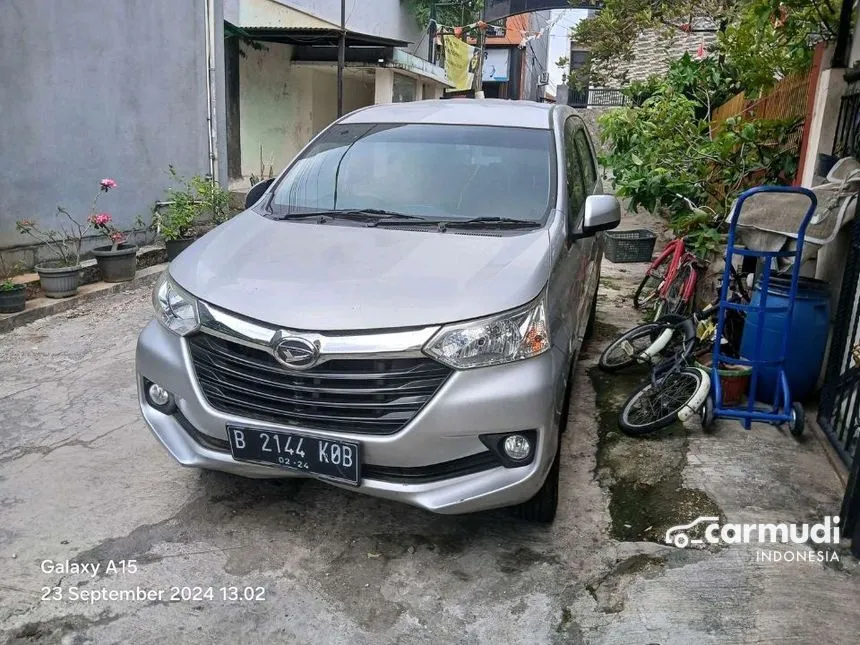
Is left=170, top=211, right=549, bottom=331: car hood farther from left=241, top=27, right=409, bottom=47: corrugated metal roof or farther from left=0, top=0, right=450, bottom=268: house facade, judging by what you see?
left=241, top=27, right=409, bottom=47: corrugated metal roof

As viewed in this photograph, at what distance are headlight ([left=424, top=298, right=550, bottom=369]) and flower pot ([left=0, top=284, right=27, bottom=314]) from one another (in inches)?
183

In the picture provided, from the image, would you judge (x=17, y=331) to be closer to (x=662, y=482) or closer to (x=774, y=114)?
(x=662, y=482)

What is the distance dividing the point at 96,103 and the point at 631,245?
19.6 feet

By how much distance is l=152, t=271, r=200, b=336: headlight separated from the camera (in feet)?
9.37

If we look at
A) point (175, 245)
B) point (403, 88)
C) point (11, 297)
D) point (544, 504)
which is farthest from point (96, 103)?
point (403, 88)

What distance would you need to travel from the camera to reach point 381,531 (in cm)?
312

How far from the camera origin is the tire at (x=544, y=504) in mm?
3021

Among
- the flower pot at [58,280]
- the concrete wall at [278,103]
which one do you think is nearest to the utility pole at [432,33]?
the concrete wall at [278,103]

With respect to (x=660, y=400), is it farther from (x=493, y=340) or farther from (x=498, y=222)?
(x=493, y=340)

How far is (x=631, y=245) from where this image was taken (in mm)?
8383

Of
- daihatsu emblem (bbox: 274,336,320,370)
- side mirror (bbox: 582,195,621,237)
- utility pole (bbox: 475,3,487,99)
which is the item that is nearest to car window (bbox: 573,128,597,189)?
side mirror (bbox: 582,195,621,237)

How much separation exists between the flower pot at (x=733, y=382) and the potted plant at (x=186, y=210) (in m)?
5.84

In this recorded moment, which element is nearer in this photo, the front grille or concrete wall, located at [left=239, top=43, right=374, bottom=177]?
the front grille

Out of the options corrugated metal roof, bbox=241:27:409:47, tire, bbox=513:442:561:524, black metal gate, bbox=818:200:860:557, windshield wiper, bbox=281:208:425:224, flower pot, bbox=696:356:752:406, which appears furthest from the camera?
corrugated metal roof, bbox=241:27:409:47
